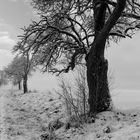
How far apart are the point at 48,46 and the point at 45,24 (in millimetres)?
1337

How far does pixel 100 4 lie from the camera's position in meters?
9.76

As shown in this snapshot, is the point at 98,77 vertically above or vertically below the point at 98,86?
above

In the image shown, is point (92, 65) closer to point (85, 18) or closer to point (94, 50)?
point (94, 50)

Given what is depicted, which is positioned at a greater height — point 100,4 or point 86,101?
point 100,4

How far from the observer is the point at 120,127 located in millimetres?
7223

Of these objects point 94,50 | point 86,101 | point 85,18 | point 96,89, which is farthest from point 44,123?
point 85,18

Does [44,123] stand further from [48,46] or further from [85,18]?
[85,18]

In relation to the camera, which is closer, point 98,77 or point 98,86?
point 98,86

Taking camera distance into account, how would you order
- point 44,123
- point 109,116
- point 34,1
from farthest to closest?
point 44,123 < point 34,1 < point 109,116

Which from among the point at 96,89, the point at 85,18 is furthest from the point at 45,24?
the point at 96,89

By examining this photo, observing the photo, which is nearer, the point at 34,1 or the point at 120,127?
the point at 120,127

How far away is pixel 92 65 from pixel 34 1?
387 centimetres

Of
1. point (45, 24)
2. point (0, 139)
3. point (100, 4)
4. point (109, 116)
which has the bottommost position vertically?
point (0, 139)

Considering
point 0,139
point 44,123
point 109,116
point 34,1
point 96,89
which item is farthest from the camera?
point 44,123
